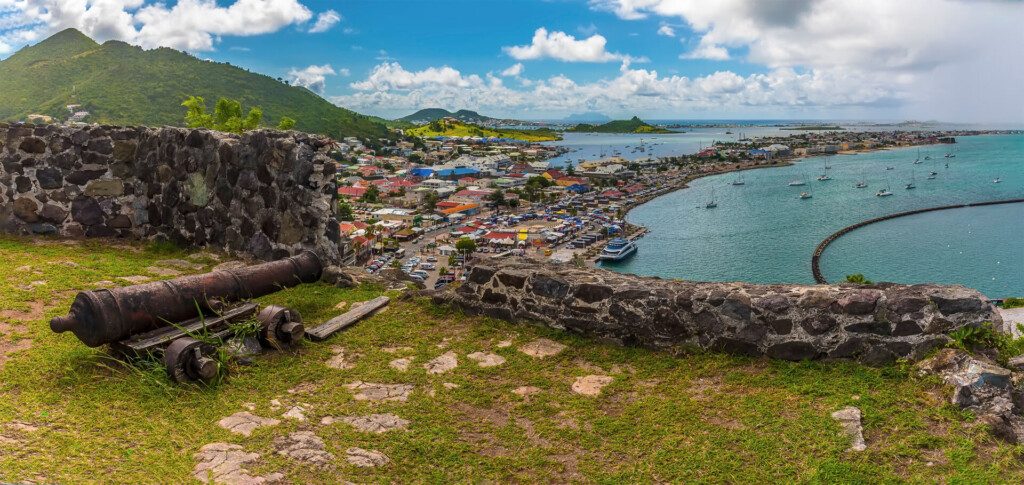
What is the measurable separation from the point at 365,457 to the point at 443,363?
1.34 m

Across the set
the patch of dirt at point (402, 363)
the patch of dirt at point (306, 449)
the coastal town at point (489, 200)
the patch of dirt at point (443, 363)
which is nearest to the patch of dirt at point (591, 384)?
the patch of dirt at point (443, 363)

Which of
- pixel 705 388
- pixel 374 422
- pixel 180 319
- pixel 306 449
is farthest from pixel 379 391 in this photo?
pixel 705 388

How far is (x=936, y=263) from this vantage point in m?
53.3

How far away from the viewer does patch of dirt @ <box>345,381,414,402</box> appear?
398 cm

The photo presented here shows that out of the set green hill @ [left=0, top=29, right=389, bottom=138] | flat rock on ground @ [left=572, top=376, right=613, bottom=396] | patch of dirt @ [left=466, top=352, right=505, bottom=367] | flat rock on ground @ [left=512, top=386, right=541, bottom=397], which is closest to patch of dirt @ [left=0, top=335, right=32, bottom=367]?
patch of dirt @ [left=466, top=352, right=505, bottom=367]

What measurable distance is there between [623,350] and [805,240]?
65320 mm

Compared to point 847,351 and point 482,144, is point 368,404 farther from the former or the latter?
point 482,144

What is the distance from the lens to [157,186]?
774 centimetres

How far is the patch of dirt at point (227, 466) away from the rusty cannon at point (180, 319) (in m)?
0.90

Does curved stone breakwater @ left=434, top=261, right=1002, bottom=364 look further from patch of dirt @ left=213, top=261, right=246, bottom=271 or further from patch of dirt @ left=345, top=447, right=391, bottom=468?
patch of dirt @ left=213, top=261, right=246, bottom=271

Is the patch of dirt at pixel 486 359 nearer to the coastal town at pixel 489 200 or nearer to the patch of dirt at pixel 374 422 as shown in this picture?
the patch of dirt at pixel 374 422

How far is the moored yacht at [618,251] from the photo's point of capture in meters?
55.0

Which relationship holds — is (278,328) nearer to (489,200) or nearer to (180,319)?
A: (180,319)

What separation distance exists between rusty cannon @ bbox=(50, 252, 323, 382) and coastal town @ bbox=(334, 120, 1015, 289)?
2.83 meters
